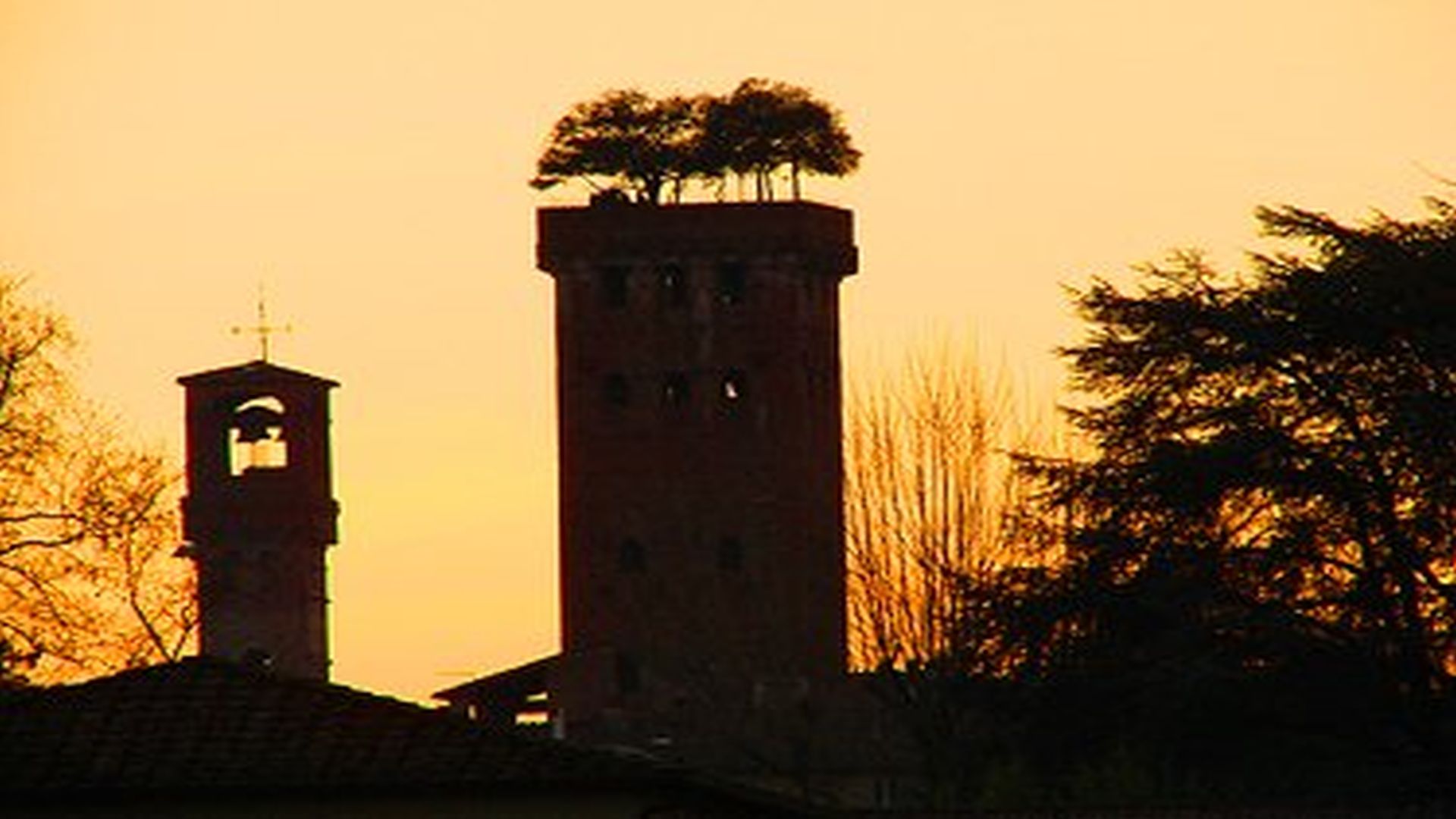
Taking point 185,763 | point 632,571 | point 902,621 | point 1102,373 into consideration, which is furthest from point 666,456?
point 185,763

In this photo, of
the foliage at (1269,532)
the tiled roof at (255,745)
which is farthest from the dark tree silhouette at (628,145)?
the tiled roof at (255,745)

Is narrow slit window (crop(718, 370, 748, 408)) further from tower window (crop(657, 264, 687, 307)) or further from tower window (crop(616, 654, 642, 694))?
tower window (crop(616, 654, 642, 694))

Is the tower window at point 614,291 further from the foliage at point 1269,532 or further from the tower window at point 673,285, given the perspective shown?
the foliage at point 1269,532

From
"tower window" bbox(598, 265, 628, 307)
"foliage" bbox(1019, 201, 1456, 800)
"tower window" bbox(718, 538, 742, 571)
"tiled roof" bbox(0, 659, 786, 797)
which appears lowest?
"tiled roof" bbox(0, 659, 786, 797)

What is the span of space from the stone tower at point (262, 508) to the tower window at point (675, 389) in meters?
7.78

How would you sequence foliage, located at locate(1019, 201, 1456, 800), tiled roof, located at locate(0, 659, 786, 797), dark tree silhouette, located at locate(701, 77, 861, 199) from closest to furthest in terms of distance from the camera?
1. tiled roof, located at locate(0, 659, 786, 797)
2. foliage, located at locate(1019, 201, 1456, 800)
3. dark tree silhouette, located at locate(701, 77, 861, 199)

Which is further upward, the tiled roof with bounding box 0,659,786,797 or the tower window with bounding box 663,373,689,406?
the tower window with bounding box 663,373,689,406

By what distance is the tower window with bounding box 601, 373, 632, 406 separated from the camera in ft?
375

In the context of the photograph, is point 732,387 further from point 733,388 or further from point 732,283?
point 732,283

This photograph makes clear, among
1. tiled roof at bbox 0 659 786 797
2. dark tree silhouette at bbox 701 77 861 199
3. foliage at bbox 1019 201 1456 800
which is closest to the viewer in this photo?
tiled roof at bbox 0 659 786 797

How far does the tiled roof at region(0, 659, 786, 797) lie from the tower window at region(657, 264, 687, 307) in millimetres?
70281

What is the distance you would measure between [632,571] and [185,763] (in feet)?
229

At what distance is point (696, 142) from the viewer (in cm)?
11312

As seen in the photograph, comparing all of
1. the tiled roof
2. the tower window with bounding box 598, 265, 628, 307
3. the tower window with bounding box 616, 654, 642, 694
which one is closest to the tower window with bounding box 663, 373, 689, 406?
the tower window with bounding box 598, 265, 628, 307
